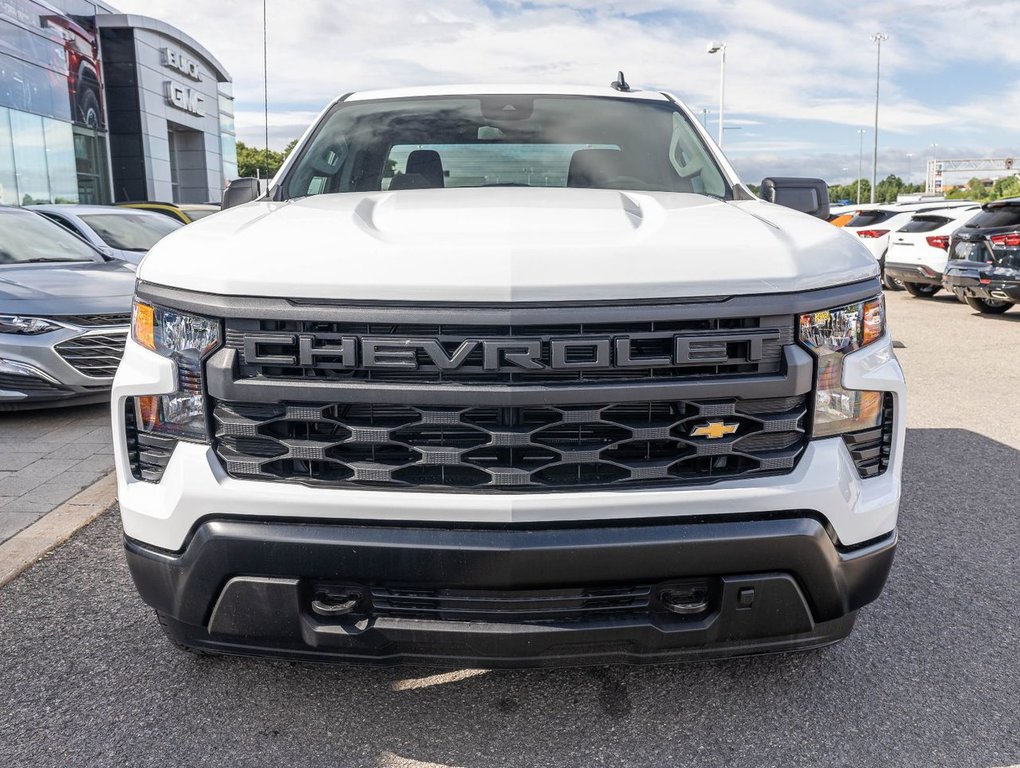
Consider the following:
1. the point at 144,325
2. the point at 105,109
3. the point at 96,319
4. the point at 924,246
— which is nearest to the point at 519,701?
the point at 144,325

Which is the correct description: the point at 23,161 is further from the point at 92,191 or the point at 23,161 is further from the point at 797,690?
the point at 797,690

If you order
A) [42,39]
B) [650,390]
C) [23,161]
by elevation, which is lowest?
[650,390]

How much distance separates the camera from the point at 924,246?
1395cm

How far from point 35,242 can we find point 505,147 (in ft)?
17.1

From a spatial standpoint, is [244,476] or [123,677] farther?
[123,677]

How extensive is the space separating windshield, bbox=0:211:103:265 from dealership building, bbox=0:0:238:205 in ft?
64.5

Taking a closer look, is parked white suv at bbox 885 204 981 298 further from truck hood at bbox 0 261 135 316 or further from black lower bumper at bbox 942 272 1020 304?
truck hood at bbox 0 261 135 316

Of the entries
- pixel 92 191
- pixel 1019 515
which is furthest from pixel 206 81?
pixel 1019 515

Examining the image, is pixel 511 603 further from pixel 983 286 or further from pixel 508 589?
pixel 983 286

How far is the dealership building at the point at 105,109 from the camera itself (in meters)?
26.5

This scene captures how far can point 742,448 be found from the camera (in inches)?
84.5

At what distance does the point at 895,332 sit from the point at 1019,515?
7.09 metres

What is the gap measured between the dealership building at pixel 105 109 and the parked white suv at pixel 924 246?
22220mm

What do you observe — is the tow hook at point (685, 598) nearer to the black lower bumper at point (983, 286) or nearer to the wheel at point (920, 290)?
the black lower bumper at point (983, 286)
